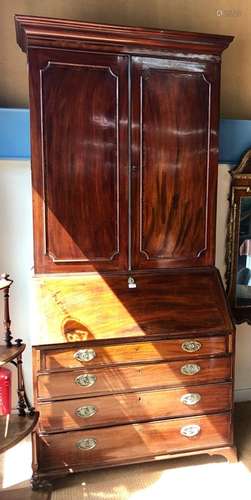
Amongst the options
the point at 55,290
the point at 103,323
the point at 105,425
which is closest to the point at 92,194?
the point at 55,290

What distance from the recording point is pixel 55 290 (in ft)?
6.91

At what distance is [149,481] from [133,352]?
0.72 metres

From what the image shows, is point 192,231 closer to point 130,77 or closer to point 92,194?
point 92,194

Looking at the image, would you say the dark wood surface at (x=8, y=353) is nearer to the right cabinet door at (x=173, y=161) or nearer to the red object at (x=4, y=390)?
the red object at (x=4, y=390)

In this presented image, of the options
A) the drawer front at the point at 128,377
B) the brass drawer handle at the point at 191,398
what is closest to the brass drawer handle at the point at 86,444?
the drawer front at the point at 128,377

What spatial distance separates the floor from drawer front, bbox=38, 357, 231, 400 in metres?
0.52

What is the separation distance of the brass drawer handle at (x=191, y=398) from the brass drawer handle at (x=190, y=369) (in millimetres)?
115

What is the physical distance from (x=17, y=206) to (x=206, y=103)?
127 cm

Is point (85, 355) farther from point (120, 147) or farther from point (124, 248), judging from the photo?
point (120, 147)

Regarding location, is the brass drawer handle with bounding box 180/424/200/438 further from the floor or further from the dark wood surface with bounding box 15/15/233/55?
the dark wood surface with bounding box 15/15/233/55

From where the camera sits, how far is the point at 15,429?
1.95m

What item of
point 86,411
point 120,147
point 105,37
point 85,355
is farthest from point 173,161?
point 86,411

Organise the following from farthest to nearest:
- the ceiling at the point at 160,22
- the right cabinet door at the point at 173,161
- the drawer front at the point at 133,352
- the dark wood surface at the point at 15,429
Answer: the ceiling at the point at 160,22 → the right cabinet door at the point at 173,161 → the drawer front at the point at 133,352 → the dark wood surface at the point at 15,429

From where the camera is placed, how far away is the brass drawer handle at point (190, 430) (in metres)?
2.22
